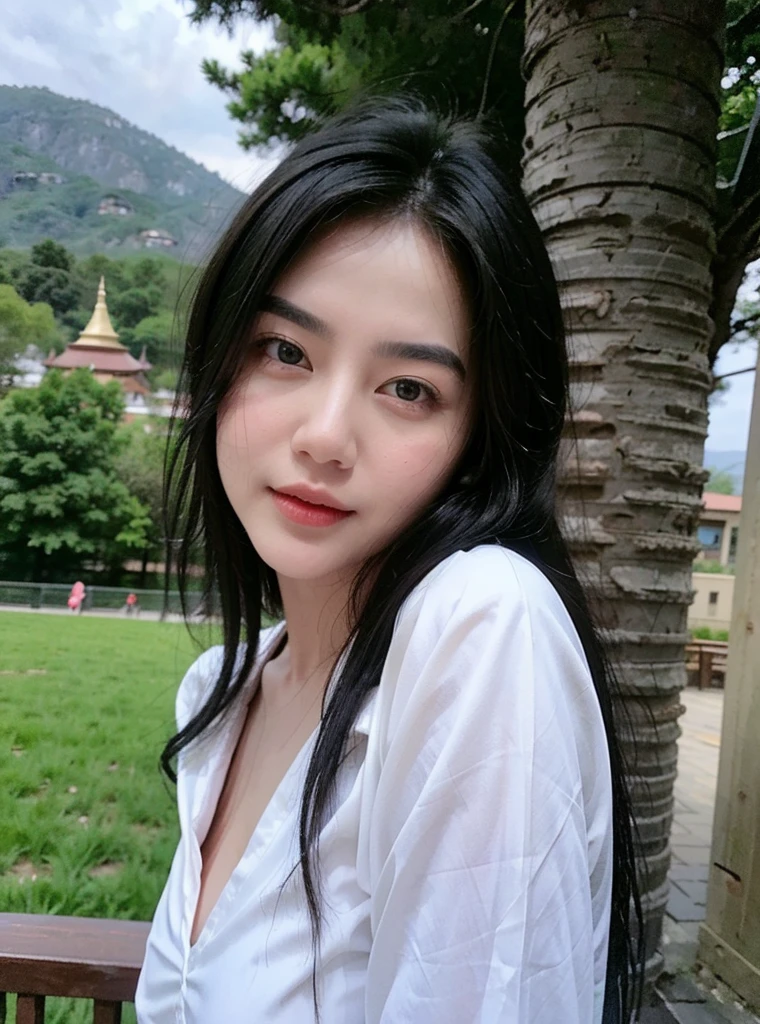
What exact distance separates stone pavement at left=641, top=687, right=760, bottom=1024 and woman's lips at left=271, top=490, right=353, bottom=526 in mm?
975

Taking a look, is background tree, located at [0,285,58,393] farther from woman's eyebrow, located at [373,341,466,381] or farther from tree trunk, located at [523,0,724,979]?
tree trunk, located at [523,0,724,979]

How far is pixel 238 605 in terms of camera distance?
1128 mm

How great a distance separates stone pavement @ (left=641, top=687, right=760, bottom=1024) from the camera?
1.05 m

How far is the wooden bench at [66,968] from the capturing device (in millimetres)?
864

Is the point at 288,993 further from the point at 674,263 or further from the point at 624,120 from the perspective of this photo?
the point at 624,120

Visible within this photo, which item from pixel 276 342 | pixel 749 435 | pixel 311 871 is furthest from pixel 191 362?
pixel 749 435

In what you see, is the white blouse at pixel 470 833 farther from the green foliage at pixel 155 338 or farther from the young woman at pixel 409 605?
the green foliage at pixel 155 338

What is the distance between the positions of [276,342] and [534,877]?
566 millimetres

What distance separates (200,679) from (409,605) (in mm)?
710

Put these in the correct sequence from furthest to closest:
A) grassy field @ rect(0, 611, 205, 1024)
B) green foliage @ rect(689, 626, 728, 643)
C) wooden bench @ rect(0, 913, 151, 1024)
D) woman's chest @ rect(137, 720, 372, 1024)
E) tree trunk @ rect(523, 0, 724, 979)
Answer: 1. green foliage @ rect(689, 626, 728, 643)
2. grassy field @ rect(0, 611, 205, 1024)
3. tree trunk @ rect(523, 0, 724, 979)
4. wooden bench @ rect(0, 913, 151, 1024)
5. woman's chest @ rect(137, 720, 372, 1024)

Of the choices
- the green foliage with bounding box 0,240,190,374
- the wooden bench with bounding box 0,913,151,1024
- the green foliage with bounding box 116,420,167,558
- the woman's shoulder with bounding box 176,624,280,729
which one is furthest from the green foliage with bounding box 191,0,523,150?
the wooden bench with bounding box 0,913,151,1024

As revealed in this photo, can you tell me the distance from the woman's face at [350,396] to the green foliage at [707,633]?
1.49 m

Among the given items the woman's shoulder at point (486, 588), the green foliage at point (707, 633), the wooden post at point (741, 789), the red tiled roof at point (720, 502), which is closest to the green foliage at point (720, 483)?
the red tiled roof at point (720, 502)

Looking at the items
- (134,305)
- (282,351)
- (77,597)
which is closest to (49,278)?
(134,305)
